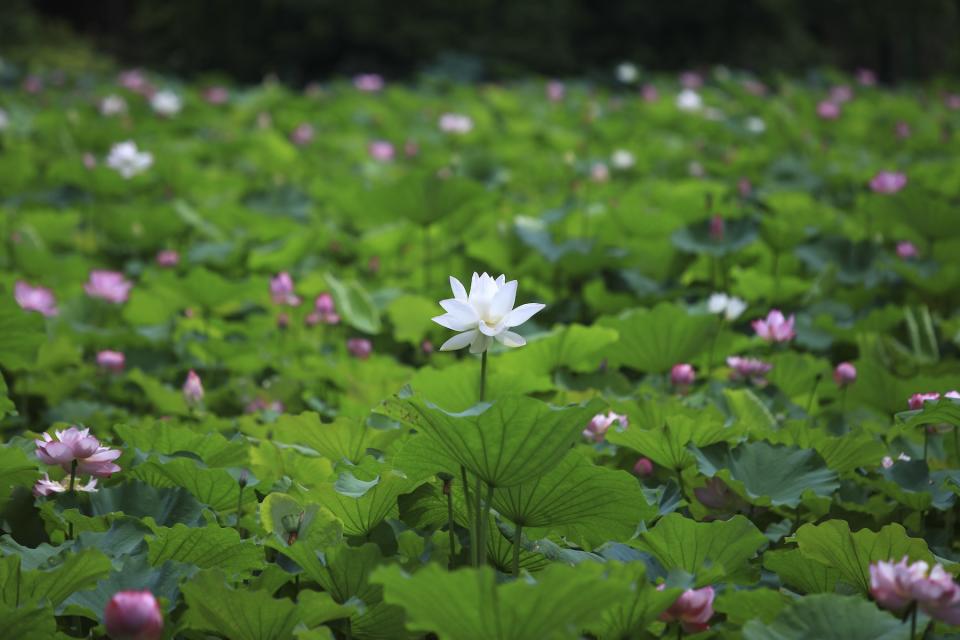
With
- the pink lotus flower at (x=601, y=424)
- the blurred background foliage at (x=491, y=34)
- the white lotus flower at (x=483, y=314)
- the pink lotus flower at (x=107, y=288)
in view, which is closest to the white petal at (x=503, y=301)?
the white lotus flower at (x=483, y=314)

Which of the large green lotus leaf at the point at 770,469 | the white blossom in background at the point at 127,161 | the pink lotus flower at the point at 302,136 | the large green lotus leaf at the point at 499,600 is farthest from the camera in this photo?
the pink lotus flower at the point at 302,136

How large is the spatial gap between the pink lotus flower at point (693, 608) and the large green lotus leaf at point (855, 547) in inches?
6.6

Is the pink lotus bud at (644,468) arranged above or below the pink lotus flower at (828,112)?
above

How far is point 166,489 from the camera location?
1409mm

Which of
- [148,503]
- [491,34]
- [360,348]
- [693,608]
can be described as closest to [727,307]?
[360,348]

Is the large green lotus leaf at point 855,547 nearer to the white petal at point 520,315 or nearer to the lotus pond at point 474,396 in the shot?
the lotus pond at point 474,396

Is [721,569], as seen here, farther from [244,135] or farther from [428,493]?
[244,135]

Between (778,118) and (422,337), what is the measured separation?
3.41m

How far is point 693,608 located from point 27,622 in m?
0.68

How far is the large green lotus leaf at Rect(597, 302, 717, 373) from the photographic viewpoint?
2027 mm

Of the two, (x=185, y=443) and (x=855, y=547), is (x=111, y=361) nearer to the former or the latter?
(x=185, y=443)

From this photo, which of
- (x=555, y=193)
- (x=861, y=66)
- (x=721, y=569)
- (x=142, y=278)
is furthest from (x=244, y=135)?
(x=861, y=66)

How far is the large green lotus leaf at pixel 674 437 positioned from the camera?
1.50 metres

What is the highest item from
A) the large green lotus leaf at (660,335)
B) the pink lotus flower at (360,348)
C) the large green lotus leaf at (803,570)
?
the large green lotus leaf at (803,570)
